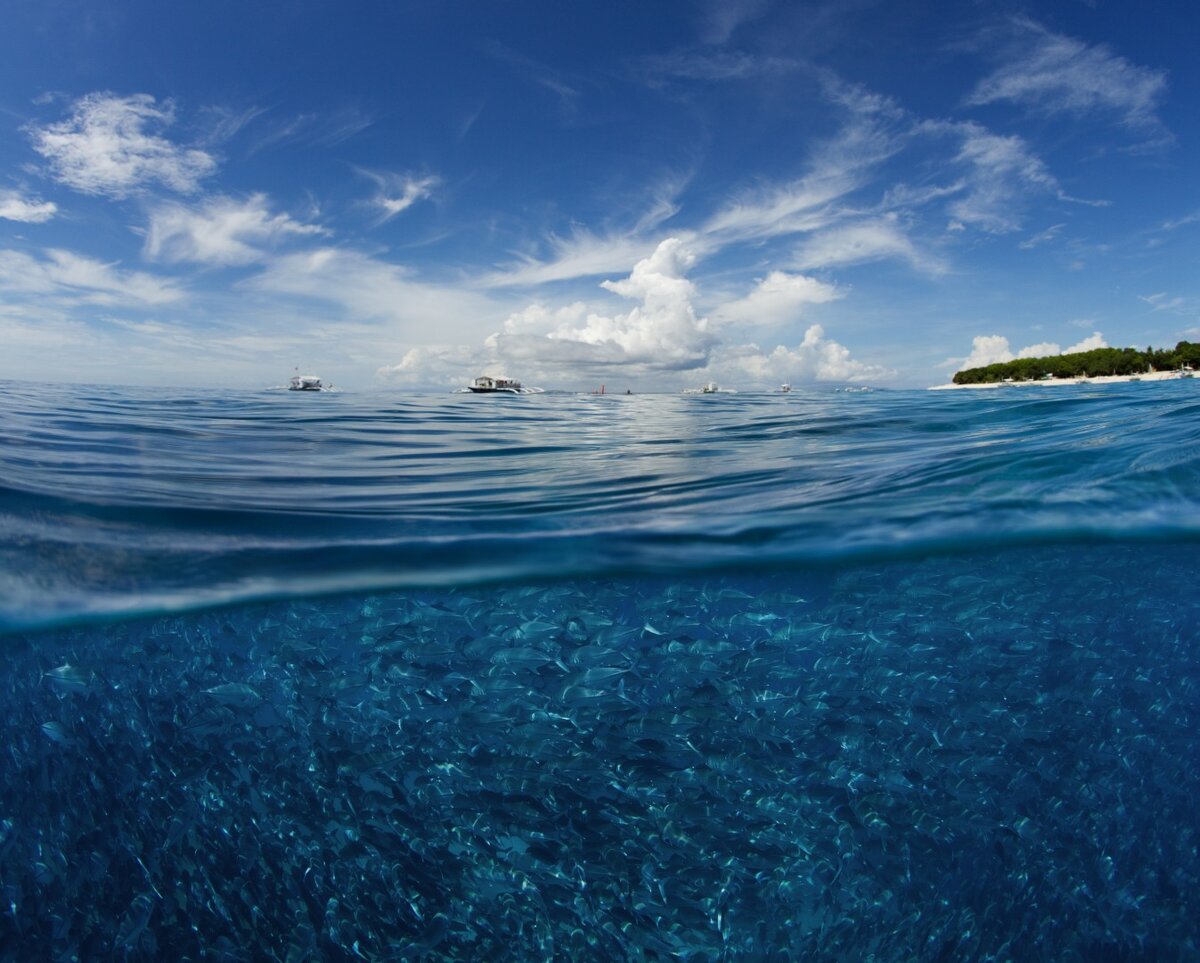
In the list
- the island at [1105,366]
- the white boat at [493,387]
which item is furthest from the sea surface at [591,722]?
the island at [1105,366]

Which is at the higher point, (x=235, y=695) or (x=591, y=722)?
(x=235, y=695)

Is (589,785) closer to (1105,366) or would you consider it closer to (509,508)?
(509,508)

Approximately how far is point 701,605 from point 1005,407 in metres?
13.4

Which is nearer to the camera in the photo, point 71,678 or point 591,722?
point 591,722

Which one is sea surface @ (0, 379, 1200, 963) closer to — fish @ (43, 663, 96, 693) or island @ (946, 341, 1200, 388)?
fish @ (43, 663, 96, 693)

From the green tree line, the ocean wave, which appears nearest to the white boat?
the ocean wave

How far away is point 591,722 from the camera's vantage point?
5.49 meters

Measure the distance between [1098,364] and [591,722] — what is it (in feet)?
368

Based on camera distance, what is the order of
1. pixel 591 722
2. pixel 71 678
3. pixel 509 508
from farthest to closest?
pixel 509 508 < pixel 71 678 < pixel 591 722

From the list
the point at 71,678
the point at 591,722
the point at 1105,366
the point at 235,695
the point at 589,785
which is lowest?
the point at 589,785

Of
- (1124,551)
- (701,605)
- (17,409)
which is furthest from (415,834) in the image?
(17,409)

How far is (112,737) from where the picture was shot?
5.39 meters

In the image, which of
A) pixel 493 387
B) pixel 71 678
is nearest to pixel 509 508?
pixel 71 678

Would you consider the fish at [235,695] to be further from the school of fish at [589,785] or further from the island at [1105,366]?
the island at [1105,366]
